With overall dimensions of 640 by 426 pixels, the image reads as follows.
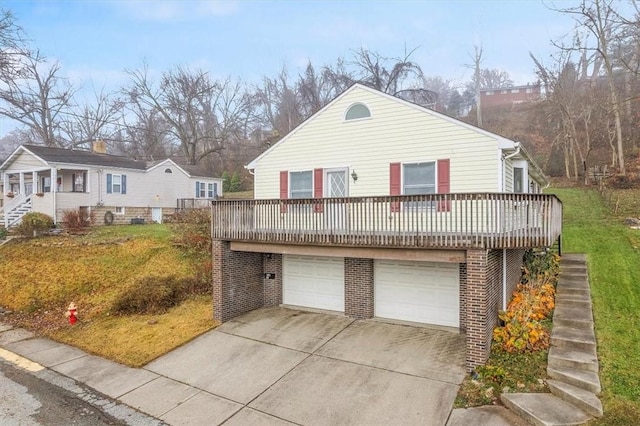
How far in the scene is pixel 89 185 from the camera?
853 inches

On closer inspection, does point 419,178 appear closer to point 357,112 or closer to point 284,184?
point 357,112

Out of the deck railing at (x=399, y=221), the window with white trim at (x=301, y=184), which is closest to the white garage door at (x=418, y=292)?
the deck railing at (x=399, y=221)

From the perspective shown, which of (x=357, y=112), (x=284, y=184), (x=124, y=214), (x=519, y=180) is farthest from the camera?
(x=124, y=214)

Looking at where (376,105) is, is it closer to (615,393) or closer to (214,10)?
(615,393)

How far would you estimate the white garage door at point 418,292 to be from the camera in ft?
31.7

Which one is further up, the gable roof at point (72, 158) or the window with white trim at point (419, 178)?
the gable roof at point (72, 158)

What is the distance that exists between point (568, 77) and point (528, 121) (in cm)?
734

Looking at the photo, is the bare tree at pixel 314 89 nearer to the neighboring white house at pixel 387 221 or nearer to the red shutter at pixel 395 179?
the neighboring white house at pixel 387 221

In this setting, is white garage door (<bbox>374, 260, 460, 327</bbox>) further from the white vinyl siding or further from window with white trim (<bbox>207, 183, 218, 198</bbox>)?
window with white trim (<bbox>207, 183, 218, 198</bbox>)

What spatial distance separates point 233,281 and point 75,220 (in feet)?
41.6

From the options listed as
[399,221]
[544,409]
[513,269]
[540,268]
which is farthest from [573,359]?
[540,268]

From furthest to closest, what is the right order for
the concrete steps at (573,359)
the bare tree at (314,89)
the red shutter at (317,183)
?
the bare tree at (314,89)
the red shutter at (317,183)
the concrete steps at (573,359)

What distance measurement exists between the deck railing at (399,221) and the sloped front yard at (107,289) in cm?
285

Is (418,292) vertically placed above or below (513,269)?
below
